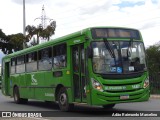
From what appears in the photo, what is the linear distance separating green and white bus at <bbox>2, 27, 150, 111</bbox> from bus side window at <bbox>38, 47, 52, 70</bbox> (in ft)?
0.55

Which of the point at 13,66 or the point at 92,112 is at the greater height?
the point at 13,66

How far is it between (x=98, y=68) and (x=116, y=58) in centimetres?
71

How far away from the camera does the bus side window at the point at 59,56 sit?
15336mm

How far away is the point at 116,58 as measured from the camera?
1341 cm

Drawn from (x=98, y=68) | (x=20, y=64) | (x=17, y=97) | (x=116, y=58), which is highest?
(x=20, y=64)

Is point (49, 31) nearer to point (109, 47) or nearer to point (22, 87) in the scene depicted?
point (22, 87)

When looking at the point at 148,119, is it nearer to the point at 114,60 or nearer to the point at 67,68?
the point at 114,60

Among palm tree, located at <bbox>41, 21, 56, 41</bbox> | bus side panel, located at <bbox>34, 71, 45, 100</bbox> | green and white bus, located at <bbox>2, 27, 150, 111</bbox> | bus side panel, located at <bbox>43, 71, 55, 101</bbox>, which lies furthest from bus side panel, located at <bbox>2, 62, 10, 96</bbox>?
palm tree, located at <bbox>41, 21, 56, 41</bbox>

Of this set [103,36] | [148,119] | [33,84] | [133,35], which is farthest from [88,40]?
[33,84]

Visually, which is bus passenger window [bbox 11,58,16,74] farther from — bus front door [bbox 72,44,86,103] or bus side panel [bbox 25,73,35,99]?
bus front door [bbox 72,44,86,103]

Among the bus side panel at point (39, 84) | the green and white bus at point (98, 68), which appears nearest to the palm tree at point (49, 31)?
the bus side panel at point (39, 84)

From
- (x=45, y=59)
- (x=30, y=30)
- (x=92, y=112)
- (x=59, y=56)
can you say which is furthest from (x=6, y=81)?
(x=30, y=30)

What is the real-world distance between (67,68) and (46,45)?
2734mm

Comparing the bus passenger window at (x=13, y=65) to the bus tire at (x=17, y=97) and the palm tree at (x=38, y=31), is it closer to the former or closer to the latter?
the bus tire at (x=17, y=97)
